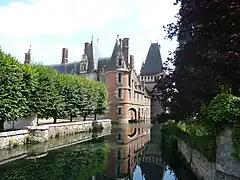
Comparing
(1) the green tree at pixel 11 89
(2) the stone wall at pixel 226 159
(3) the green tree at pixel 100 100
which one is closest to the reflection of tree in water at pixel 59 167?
(1) the green tree at pixel 11 89

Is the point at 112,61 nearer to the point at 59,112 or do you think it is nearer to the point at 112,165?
the point at 59,112

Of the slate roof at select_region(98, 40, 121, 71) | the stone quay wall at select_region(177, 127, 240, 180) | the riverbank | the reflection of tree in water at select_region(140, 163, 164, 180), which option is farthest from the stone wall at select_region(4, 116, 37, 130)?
the slate roof at select_region(98, 40, 121, 71)

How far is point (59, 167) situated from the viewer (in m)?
11.2

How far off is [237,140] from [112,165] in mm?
7277

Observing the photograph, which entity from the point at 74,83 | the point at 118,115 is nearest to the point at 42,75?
the point at 74,83

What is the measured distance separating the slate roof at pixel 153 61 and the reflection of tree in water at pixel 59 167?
44069mm

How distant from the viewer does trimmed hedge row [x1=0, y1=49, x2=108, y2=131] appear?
631 inches

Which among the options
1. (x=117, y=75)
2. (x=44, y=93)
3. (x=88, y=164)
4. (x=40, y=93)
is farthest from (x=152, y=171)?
(x=117, y=75)

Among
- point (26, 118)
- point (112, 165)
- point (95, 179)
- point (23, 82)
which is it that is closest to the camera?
point (95, 179)

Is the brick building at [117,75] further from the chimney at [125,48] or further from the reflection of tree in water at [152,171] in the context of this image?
the reflection of tree in water at [152,171]

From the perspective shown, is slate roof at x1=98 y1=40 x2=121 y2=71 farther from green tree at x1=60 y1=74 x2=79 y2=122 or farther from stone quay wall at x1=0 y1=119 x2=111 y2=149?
green tree at x1=60 y1=74 x2=79 y2=122

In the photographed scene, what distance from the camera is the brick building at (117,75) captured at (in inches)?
1703

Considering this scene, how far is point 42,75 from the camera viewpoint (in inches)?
819

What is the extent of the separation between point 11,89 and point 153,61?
44.2 meters
